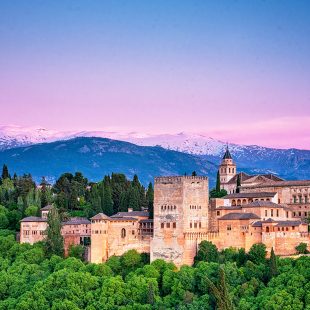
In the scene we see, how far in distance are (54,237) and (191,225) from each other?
12.0 m

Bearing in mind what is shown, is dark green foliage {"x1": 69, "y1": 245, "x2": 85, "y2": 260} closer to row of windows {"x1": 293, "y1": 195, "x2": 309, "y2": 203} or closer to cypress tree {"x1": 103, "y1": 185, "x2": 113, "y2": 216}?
cypress tree {"x1": 103, "y1": 185, "x2": 113, "y2": 216}

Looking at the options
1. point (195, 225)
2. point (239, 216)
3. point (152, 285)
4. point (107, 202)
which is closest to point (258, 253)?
point (239, 216)

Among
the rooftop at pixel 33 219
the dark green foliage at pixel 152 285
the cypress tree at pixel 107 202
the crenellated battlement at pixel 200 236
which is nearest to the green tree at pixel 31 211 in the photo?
the rooftop at pixel 33 219

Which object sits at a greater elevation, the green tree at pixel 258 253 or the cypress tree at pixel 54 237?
the cypress tree at pixel 54 237

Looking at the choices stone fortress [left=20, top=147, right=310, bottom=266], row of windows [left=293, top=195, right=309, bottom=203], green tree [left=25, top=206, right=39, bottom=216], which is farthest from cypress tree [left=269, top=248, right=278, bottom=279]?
green tree [left=25, top=206, right=39, bottom=216]

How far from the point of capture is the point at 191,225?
5862cm

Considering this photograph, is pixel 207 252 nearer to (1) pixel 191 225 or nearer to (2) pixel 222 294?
(1) pixel 191 225

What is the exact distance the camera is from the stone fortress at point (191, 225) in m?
56.7

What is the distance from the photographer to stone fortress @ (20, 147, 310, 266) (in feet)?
186

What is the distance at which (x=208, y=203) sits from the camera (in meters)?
59.9

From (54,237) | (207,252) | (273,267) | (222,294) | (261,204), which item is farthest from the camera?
(54,237)

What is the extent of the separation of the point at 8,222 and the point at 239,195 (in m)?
22.8

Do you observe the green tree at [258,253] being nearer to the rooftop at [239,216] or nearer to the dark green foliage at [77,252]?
the rooftop at [239,216]

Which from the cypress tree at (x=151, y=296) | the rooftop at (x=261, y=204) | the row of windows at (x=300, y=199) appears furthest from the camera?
the row of windows at (x=300, y=199)
